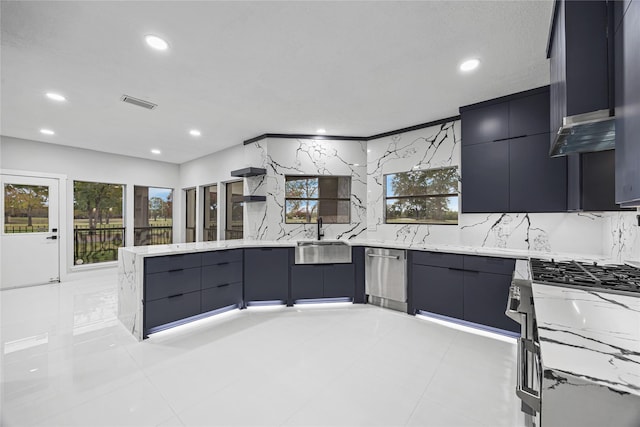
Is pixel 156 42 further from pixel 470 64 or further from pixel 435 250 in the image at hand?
pixel 435 250

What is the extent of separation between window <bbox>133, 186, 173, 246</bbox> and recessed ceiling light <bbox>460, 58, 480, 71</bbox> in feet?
22.4

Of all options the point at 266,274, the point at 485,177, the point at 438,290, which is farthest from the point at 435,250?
the point at 266,274

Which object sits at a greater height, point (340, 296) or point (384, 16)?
point (384, 16)

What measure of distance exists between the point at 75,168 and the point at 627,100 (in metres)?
7.54

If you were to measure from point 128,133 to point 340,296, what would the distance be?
14.2 ft

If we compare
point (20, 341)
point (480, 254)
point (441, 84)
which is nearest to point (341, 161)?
point (441, 84)

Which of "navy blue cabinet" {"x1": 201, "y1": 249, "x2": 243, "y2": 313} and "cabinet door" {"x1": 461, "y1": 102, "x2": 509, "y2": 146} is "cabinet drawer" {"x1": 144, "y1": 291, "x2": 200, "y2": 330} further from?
"cabinet door" {"x1": 461, "y1": 102, "x2": 509, "y2": 146}

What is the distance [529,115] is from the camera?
2961 mm

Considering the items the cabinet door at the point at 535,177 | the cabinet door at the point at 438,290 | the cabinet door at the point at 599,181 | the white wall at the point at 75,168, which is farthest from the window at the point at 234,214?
the cabinet door at the point at 599,181

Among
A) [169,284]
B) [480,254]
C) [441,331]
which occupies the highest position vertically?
[480,254]

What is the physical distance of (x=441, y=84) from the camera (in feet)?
9.47

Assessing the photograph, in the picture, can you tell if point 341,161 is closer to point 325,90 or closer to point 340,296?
point 325,90

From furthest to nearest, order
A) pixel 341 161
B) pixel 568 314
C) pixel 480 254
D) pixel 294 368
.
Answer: pixel 341 161 → pixel 480 254 → pixel 294 368 → pixel 568 314

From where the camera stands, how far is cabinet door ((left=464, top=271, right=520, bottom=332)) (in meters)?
2.82
